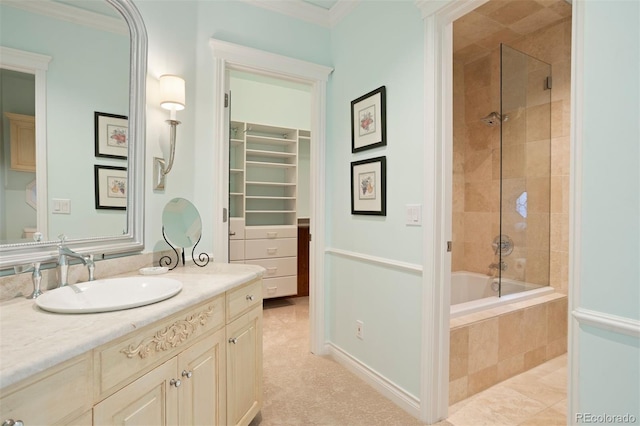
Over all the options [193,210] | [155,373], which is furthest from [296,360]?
[155,373]

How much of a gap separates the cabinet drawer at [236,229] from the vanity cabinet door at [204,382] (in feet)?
7.39

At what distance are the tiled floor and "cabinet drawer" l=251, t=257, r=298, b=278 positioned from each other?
1.28 metres

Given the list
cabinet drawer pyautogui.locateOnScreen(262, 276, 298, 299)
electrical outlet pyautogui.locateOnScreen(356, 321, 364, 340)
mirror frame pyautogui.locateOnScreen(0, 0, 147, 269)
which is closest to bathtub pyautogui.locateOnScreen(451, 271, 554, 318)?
electrical outlet pyautogui.locateOnScreen(356, 321, 364, 340)

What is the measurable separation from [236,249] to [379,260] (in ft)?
→ 6.54

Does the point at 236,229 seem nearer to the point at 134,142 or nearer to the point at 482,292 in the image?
the point at 134,142

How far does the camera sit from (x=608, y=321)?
1.06 m

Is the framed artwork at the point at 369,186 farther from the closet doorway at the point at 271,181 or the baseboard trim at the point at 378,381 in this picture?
the closet doorway at the point at 271,181

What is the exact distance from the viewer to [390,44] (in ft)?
6.79

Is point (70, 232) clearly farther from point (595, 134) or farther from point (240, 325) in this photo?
point (595, 134)

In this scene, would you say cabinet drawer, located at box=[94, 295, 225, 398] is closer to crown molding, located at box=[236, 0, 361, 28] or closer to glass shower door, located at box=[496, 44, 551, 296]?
crown molding, located at box=[236, 0, 361, 28]

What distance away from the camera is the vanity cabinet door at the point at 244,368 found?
1.48 m

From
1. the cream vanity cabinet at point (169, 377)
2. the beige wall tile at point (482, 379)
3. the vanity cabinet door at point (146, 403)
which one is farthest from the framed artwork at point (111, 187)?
the beige wall tile at point (482, 379)

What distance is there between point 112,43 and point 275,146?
2740 millimetres

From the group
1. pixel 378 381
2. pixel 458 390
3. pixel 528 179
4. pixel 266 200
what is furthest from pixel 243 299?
pixel 266 200
